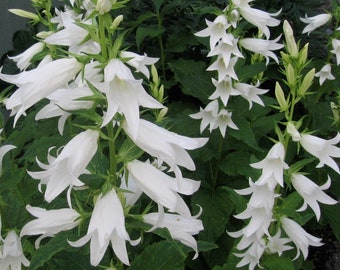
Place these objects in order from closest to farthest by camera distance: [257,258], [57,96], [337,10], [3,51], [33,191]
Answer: [57,96]
[257,258]
[33,191]
[337,10]
[3,51]

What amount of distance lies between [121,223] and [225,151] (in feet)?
6.01

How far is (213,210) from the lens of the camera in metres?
2.86

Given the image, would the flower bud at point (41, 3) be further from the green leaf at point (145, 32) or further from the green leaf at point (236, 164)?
the green leaf at point (236, 164)

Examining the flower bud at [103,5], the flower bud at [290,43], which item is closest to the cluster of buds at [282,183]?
the flower bud at [290,43]

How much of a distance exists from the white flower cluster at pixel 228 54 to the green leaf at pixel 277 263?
2.62 ft

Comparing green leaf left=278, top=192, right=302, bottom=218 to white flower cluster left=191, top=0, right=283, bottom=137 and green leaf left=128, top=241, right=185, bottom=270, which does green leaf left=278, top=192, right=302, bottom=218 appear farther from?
white flower cluster left=191, top=0, right=283, bottom=137

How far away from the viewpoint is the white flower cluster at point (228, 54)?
2.77 meters

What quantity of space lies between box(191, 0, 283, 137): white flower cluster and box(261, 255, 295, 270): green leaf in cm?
80

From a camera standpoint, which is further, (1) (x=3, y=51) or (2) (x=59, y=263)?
(1) (x=3, y=51)

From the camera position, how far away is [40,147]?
108 inches

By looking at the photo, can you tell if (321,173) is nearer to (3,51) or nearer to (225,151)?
(225,151)

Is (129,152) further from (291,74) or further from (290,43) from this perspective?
(290,43)

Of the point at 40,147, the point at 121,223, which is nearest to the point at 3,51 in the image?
the point at 40,147

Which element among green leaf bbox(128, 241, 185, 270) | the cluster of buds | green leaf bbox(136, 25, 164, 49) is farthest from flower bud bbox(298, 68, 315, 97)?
green leaf bbox(136, 25, 164, 49)
